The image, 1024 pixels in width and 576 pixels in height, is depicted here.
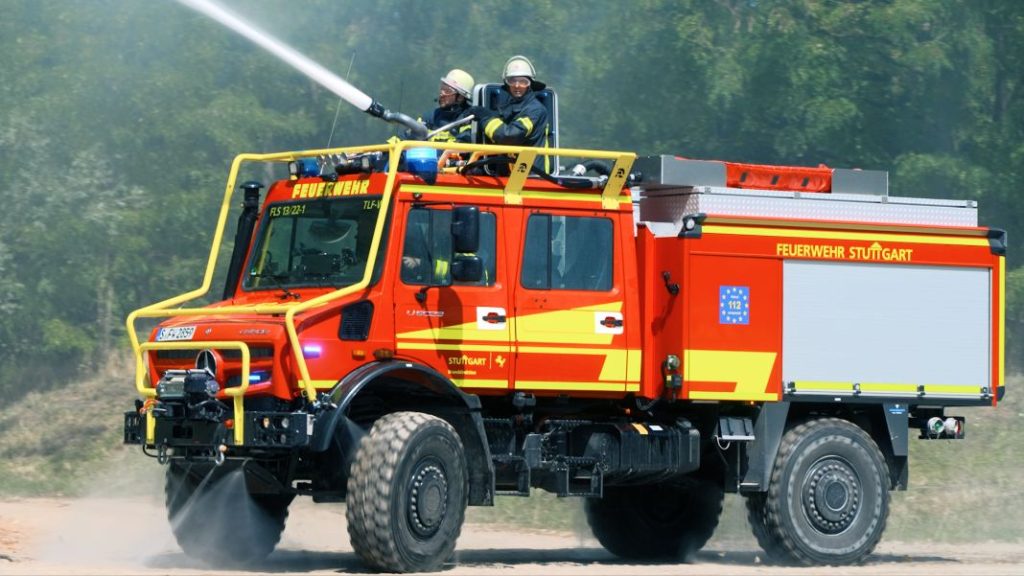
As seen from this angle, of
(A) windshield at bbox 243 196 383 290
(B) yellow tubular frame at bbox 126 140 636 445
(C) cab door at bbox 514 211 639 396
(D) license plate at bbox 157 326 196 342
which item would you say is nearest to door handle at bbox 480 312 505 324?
(C) cab door at bbox 514 211 639 396

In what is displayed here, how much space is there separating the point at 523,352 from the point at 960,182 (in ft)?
53.4

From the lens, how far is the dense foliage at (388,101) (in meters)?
30.7

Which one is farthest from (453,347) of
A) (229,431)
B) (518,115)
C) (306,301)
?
(518,115)

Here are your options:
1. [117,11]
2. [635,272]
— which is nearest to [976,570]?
[635,272]

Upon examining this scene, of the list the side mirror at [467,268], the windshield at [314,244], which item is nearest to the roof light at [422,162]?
the windshield at [314,244]

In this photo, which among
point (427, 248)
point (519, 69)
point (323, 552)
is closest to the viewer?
point (427, 248)

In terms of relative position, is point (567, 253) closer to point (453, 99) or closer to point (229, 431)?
point (453, 99)

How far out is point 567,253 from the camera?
1541cm

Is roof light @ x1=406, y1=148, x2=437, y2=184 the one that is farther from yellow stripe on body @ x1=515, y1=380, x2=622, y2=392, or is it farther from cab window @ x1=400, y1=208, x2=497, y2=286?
yellow stripe on body @ x1=515, y1=380, x2=622, y2=392

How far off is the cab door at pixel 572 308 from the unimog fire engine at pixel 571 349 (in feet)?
0.06

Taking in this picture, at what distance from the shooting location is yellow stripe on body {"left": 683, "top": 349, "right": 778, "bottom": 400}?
51.6 ft

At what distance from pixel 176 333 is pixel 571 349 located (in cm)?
304

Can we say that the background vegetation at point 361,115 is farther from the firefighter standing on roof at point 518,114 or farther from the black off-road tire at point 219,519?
the firefighter standing on roof at point 518,114

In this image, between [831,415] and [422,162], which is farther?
[831,415]
